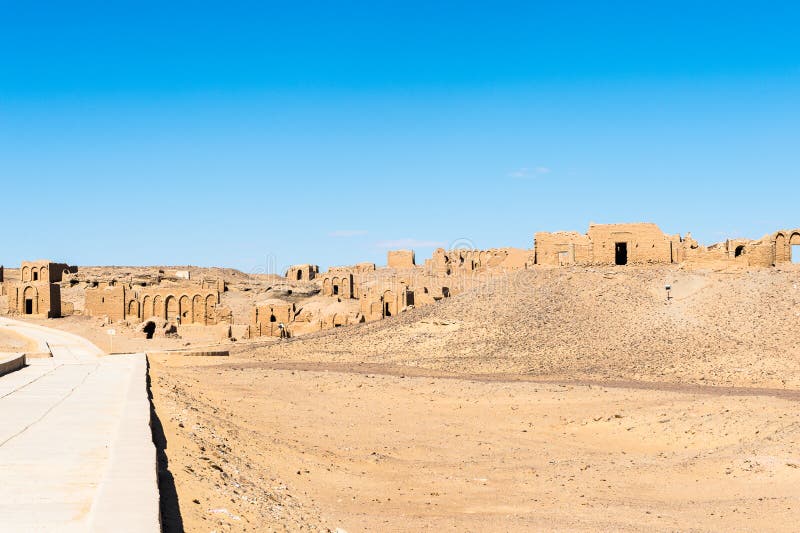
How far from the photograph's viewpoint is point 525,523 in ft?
35.0

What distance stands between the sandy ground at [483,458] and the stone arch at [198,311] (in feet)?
97.5

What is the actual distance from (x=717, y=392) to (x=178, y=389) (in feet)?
50.4

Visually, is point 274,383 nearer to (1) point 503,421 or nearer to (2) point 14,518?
(1) point 503,421

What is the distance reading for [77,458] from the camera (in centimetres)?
838

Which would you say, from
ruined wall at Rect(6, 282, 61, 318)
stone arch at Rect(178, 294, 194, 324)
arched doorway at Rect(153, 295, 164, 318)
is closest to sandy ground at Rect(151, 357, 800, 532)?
stone arch at Rect(178, 294, 194, 324)

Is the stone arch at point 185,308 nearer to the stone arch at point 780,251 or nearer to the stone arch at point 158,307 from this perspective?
the stone arch at point 158,307

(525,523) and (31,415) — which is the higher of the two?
(31,415)

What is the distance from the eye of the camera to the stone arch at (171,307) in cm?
5341

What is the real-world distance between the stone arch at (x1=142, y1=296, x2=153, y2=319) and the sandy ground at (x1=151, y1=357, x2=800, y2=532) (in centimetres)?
3028

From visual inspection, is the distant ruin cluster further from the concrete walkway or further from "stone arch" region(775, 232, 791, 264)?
the concrete walkway

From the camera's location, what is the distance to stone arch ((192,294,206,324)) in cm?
5291

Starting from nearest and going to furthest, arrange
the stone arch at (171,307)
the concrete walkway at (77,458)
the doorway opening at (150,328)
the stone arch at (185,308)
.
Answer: the concrete walkway at (77,458) < the doorway opening at (150,328) < the stone arch at (185,308) < the stone arch at (171,307)

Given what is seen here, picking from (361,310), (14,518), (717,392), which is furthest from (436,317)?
(14,518)

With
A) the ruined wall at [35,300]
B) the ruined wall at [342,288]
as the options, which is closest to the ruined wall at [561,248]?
the ruined wall at [342,288]
